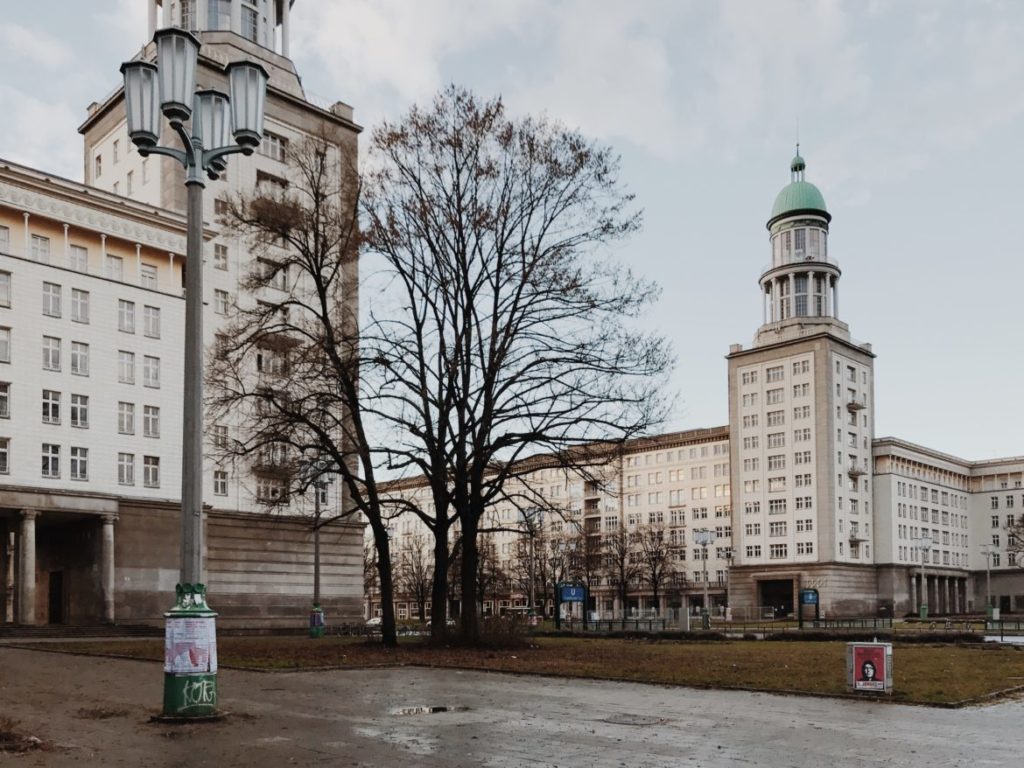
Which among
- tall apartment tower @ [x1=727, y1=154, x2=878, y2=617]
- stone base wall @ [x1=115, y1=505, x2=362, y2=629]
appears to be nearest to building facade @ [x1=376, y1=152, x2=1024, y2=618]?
tall apartment tower @ [x1=727, y1=154, x2=878, y2=617]

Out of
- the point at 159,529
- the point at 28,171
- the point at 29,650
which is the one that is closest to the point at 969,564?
the point at 159,529

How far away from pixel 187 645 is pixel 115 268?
161 ft

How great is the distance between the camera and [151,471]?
57.9 m

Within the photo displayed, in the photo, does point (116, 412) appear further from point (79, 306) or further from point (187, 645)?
point (187, 645)

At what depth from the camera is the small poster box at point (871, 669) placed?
17.7 metres

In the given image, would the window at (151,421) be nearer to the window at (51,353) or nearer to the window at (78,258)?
the window at (51,353)

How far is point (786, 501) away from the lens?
11331cm

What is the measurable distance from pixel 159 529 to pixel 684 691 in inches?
1717

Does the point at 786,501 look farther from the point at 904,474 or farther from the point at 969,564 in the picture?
the point at 969,564

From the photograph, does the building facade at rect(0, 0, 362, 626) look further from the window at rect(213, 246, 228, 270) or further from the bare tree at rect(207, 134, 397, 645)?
the bare tree at rect(207, 134, 397, 645)

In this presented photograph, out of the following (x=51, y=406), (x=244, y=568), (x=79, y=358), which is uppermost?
(x=79, y=358)

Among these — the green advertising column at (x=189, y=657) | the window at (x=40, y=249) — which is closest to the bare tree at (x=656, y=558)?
the window at (x=40, y=249)

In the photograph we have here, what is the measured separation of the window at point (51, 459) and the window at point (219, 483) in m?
8.92

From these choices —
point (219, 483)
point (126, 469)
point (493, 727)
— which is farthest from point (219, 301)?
point (493, 727)
